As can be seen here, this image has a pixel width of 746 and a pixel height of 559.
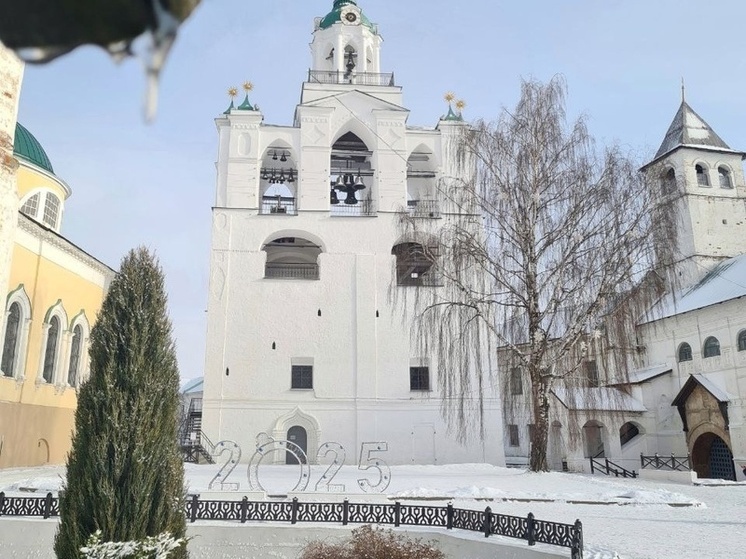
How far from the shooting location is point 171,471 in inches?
300

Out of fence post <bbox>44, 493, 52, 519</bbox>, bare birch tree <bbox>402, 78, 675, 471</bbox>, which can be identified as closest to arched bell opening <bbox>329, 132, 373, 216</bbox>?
bare birch tree <bbox>402, 78, 675, 471</bbox>

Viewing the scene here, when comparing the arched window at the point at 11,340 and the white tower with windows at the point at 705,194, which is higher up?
the white tower with windows at the point at 705,194

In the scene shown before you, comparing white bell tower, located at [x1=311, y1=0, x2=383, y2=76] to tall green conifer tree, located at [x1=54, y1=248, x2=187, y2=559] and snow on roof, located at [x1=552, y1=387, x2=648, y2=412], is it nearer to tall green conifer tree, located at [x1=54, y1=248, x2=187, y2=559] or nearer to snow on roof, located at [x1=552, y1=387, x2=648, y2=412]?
snow on roof, located at [x1=552, y1=387, x2=648, y2=412]

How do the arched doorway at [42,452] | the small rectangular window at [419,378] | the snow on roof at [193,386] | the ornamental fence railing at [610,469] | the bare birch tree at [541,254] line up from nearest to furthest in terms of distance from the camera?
the bare birch tree at [541,254] → the arched doorway at [42,452] → the ornamental fence railing at [610,469] → the small rectangular window at [419,378] → the snow on roof at [193,386]

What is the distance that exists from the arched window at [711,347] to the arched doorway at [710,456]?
3.51m

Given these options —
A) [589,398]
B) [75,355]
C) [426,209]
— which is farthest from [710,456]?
[75,355]

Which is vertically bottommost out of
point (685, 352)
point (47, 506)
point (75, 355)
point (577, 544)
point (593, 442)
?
point (577, 544)

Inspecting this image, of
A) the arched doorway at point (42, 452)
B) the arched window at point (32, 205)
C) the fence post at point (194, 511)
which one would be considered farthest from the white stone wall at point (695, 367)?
the arched window at point (32, 205)

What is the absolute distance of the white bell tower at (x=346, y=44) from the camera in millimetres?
30719

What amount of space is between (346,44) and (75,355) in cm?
1899

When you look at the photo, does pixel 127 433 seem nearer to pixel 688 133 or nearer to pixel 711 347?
pixel 711 347

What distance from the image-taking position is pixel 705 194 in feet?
119

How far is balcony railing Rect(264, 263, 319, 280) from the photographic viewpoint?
28.2m

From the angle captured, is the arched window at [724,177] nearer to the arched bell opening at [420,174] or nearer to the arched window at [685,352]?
the arched window at [685,352]
